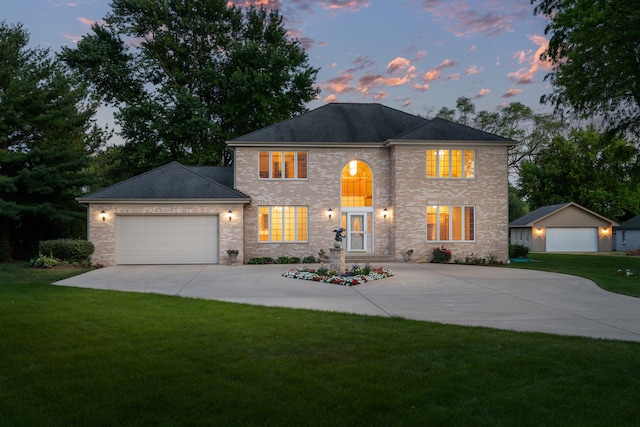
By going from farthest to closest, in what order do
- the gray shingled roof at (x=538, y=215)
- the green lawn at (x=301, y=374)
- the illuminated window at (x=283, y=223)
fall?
1. the gray shingled roof at (x=538, y=215)
2. the illuminated window at (x=283, y=223)
3. the green lawn at (x=301, y=374)

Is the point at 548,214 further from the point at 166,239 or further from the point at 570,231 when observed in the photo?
the point at 166,239

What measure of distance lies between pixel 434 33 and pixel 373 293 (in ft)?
48.6

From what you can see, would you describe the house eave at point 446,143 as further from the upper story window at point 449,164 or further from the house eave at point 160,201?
the house eave at point 160,201

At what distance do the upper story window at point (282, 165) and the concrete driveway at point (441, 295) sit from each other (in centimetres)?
646

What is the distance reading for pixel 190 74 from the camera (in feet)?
114

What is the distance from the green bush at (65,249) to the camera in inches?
763

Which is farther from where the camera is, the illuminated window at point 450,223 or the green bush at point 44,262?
the illuminated window at point 450,223

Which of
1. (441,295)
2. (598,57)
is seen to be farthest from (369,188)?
(441,295)

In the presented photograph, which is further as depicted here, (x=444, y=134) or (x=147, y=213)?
Answer: (x=444, y=134)

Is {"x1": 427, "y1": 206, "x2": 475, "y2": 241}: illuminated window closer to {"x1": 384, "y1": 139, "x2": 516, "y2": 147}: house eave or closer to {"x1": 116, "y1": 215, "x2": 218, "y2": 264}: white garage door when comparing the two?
{"x1": 384, "y1": 139, "x2": 516, "y2": 147}: house eave

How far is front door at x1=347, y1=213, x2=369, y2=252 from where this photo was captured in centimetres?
2348

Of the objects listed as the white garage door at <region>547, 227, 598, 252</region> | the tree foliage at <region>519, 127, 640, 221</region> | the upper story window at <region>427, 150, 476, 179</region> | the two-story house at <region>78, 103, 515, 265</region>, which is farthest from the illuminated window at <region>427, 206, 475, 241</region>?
the tree foliage at <region>519, 127, 640, 221</region>

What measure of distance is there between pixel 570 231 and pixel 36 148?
38.9 metres

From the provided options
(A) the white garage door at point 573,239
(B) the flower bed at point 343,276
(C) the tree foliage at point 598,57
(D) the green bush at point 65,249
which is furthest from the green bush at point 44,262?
(A) the white garage door at point 573,239
